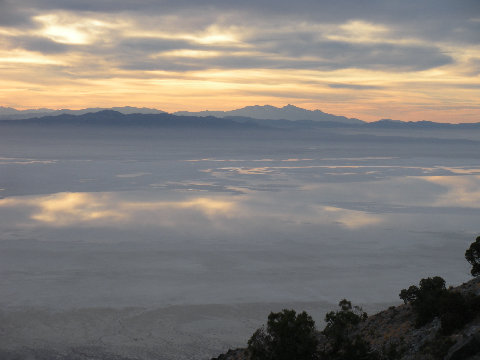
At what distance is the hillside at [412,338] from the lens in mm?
15608

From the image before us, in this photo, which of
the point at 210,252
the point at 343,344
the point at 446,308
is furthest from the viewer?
the point at 210,252

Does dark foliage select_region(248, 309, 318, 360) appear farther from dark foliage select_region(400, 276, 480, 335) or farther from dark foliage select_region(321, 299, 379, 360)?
dark foliage select_region(400, 276, 480, 335)

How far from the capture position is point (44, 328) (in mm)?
29844

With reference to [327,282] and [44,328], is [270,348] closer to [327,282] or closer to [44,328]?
[44,328]

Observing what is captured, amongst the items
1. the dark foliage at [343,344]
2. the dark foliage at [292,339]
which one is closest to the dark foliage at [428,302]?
the dark foliage at [343,344]

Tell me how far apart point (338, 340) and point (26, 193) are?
72222 mm

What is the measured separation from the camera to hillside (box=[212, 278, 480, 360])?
15608 millimetres

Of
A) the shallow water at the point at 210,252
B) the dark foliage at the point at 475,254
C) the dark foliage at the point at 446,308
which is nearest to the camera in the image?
the dark foliage at the point at 446,308

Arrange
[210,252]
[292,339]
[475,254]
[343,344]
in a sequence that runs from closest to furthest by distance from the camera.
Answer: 1. [292,339]
2. [343,344]
3. [475,254]
4. [210,252]

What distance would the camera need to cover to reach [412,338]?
64.4ft

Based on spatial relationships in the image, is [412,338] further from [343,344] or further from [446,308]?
[343,344]

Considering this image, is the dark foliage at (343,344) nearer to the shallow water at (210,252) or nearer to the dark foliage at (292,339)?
the dark foliage at (292,339)

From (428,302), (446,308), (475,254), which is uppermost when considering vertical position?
(475,254)

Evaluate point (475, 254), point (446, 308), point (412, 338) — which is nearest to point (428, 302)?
point (412, 338)
